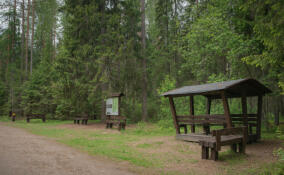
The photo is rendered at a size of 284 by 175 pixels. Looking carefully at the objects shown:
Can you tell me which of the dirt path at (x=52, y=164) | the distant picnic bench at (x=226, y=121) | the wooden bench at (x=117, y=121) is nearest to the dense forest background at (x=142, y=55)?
the distant picnic bench at (x=226, y=121)

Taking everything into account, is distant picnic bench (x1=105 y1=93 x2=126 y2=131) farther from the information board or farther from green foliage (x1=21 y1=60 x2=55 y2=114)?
green foliage (x1=21 y1=60 x2=55 y2=114)

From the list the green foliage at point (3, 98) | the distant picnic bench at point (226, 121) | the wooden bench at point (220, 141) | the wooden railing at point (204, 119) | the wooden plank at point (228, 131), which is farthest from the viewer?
the green foliage at point (3, 98)

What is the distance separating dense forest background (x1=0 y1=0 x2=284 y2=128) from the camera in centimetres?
1147

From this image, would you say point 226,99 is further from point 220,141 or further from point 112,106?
point 112,106

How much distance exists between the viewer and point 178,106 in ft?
54.1

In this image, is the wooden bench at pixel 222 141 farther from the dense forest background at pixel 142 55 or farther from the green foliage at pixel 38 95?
the green foliage at pixel 38 95

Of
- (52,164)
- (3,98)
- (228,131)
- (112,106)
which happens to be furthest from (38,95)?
(228,131)

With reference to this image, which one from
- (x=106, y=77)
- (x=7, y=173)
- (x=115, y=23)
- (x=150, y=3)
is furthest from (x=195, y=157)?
(x=150, y=3)

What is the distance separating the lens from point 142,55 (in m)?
21.4

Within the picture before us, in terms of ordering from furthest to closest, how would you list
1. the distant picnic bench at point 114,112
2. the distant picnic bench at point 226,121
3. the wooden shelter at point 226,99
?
the distant picnic bench at point 114,112 < the wooden shelter at point 226,99 < the distant picnic bench at point 226,121

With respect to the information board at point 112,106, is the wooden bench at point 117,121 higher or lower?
lower

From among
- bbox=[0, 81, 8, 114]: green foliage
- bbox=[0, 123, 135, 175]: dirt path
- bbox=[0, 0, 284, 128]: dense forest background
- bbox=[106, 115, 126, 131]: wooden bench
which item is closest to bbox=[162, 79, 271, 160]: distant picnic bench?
bbox=[0, 0, 284, 128]: dense forest background

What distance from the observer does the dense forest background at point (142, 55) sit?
11469mm

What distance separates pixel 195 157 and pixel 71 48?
57.9 ft
